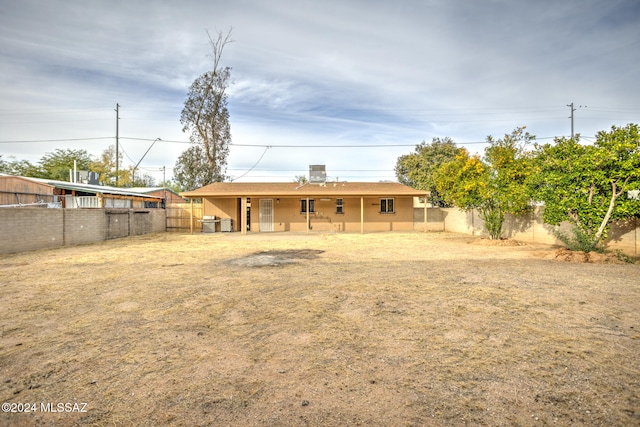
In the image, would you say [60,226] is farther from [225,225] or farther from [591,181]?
[591,181]

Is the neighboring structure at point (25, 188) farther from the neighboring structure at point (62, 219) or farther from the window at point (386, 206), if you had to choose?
the window at point (386, 206)

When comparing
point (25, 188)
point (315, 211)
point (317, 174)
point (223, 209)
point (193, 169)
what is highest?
point (193, 169)

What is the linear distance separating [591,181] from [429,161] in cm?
2148

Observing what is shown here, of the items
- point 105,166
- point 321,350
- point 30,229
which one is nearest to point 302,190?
point 30,229

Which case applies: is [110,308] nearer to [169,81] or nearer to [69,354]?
[69,354]

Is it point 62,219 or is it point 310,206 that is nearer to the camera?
point 62,219

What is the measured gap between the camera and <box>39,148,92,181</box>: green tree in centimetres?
3762

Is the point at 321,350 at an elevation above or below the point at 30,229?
below

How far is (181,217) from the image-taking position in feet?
72.2

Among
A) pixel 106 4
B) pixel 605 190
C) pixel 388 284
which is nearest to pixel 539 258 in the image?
pixel 605 190

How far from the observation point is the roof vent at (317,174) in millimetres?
23375

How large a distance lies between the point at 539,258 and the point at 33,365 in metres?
12.2

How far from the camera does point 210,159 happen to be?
28.3 meters

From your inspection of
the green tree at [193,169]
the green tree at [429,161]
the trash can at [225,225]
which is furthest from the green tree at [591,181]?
the green tree at [193,169]
